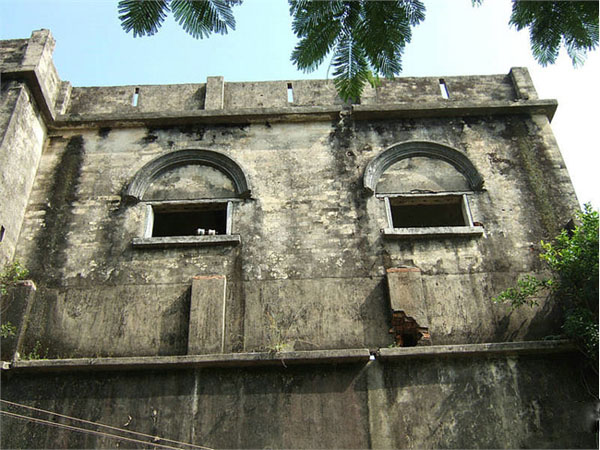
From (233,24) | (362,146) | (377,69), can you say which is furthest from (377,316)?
(233,24)

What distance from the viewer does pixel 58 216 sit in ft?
27.6

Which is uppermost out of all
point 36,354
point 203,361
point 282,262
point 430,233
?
point 430,233

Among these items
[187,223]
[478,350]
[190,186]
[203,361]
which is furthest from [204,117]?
[478,350]

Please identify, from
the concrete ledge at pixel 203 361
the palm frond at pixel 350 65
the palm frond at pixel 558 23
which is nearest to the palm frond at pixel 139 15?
the palm frond at pixel 350 65

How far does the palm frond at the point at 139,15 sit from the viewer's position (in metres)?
3.41

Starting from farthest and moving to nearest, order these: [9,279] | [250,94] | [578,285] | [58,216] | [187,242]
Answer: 1. [250,94]
2. [58,216]
3. [187,242]
4. [9,279]
5. [578,285]

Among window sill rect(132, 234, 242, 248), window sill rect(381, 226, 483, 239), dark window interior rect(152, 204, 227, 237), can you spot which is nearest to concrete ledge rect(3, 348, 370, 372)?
window sill rect(132, 234, 242, 248)

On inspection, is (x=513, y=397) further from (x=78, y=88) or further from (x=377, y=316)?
(x=78, y=88)

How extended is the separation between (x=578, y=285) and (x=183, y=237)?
16.5 ft

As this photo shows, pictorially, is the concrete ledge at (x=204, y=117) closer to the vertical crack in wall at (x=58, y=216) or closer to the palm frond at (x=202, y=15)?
the vertical crack in wall at (x=58, y=216)

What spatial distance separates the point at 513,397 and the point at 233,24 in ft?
17.3

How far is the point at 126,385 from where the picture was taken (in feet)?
22.6

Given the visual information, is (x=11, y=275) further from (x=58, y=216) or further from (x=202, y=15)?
→ (x=202, y=15)

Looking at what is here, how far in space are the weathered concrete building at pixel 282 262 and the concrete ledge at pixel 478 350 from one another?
0.08ft
